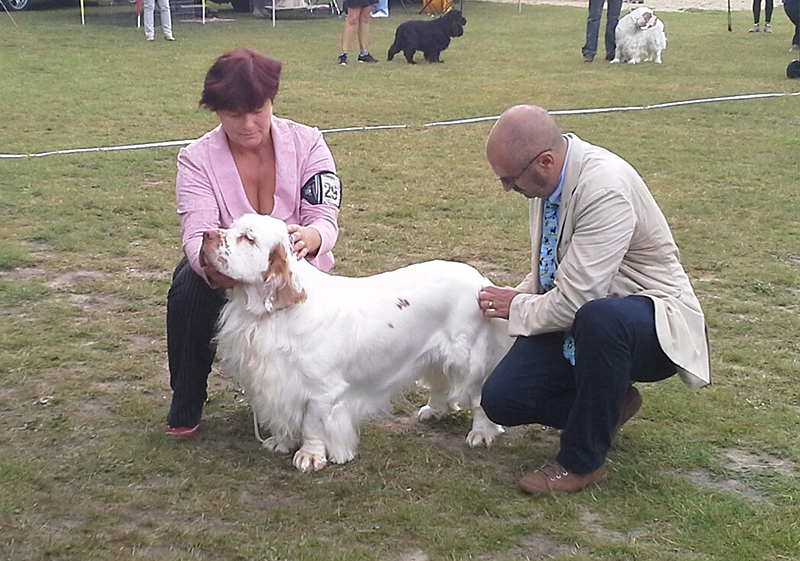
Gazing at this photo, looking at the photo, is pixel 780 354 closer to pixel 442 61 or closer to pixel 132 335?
pixel 132 335

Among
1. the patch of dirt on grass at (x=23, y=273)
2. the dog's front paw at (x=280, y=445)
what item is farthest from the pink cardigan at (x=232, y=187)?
the patch of dirt on grass at (x=23, y=273)

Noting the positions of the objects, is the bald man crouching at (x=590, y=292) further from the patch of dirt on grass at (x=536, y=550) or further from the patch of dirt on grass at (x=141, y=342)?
the patch of dirt on grass at (x=141, y=342)

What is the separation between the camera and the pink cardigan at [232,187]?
3.72 m

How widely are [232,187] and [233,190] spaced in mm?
12

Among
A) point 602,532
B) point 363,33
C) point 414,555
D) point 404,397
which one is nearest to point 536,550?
point 602,532

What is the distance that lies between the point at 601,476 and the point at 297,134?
1.67m

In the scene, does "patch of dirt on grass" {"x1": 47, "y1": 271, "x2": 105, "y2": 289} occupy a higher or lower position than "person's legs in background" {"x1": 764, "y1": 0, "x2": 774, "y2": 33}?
lower

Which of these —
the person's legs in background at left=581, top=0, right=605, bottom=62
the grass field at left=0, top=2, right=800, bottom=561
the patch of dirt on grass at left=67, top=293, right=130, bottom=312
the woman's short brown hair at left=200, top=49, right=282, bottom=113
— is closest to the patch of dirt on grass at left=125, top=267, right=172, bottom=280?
the grass field at left=0, top=2, right=800, bottom=561

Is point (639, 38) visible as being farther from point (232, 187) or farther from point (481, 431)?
point (232, 187)

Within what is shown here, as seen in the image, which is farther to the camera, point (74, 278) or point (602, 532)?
point (74, 278)

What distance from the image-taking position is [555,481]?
344 centimetres

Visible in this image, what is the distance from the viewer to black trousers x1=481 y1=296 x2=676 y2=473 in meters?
3.31

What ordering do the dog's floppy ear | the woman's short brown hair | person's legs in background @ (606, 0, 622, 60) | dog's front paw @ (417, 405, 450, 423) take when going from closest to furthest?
the dog's floppy ear < the woman's short brown hair < dog's front paw @ (417, 405, 450, 423) < person's legs in background @ (606, 0, 622, 60)

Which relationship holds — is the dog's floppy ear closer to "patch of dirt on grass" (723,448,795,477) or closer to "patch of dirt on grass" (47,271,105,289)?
"patch of dirt on grass" (723,448,795,477)
